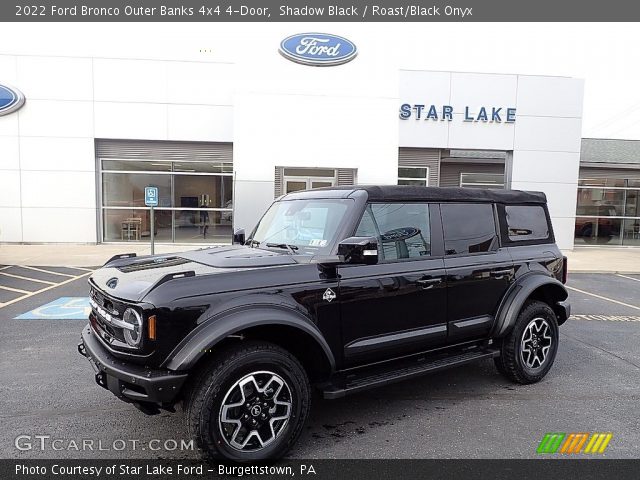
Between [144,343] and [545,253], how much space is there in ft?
13.0

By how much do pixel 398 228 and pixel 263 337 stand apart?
1460 mm

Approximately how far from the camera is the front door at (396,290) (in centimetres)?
337

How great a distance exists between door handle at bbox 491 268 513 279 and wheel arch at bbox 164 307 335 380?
1.86 meters

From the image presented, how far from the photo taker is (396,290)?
11.6ft

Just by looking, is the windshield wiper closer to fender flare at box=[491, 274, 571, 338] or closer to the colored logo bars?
fender flare at box=[491, 274, 571, 338]

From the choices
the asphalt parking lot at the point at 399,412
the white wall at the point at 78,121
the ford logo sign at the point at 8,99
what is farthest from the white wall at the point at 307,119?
the asphalt parking lot at the point at 399,412

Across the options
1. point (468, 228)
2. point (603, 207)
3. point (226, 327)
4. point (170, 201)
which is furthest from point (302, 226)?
point (603, 207)

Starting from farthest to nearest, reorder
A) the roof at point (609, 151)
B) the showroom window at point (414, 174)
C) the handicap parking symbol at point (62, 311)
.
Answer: the roof at point (609, 151) < the showroom window at point (414, 174) < the handicap parking symbol at point (62, 311)

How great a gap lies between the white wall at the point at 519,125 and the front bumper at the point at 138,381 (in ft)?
49.6

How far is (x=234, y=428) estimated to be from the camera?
9.58 ft

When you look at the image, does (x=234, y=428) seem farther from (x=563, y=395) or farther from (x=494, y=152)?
(x=494, y=152)

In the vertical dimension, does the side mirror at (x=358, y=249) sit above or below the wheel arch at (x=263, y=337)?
above

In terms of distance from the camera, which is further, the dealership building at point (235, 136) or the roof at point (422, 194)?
the dealership building at point (235, 136)

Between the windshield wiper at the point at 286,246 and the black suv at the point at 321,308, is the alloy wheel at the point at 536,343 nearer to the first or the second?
the black suv at the point at 321,308
